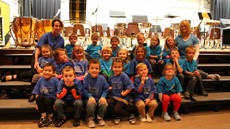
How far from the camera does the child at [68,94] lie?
2.71 metres

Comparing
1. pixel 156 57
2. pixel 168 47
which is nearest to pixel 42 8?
pixel 156 57

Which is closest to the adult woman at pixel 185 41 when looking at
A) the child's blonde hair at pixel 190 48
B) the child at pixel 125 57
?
the child's blonde hair at pixel 190 48

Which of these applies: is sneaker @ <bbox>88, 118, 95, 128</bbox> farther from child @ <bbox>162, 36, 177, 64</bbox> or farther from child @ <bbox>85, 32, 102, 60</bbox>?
child @ <bbox>162, 36, 177, 64</bbox>

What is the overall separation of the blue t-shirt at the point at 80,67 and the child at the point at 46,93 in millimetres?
367

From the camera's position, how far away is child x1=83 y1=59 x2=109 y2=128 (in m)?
2.77

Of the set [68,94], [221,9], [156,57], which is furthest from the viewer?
[221,9]

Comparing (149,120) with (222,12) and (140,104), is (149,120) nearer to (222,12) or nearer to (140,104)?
(140,104)

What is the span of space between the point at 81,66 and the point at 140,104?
37.8 inches

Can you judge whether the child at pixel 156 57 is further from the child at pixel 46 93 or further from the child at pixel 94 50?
the child at pixel 46 93

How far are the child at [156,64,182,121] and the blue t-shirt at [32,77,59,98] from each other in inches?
54.7

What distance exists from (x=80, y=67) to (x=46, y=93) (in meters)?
0.60

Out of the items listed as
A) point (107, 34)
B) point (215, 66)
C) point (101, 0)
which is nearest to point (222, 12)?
point (101, 0)

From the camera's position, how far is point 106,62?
3.24 metres

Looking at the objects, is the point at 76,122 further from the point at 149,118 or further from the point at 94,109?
the point at 149,118
